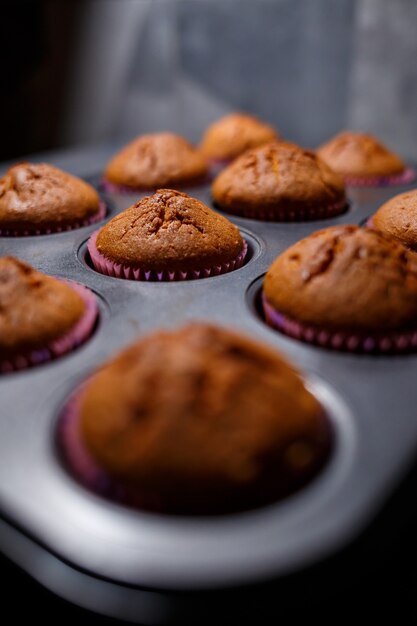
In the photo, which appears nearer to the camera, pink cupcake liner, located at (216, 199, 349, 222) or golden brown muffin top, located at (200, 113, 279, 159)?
pink cupcake liner, located at (216, 199, 349, 222)

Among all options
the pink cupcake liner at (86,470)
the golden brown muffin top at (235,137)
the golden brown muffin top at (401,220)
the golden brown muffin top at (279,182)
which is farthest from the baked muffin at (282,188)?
the pink cupcake liner at (86,470)

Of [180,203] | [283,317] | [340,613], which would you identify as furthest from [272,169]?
[340,613]

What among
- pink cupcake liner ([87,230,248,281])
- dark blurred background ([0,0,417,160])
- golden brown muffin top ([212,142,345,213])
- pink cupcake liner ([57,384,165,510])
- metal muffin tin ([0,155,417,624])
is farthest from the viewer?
dark blurred background ([0,0,417,160])

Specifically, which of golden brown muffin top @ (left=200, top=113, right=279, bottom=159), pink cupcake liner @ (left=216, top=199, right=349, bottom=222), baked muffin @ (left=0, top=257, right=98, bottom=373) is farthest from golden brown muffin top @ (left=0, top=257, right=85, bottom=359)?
golden brown muffin top @ (left=200, top=113, right=279, bottom=159)

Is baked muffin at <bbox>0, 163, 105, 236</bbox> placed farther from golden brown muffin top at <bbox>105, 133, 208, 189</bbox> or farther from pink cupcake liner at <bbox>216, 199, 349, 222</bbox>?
pink cupcake liner at <bbox>216, 199, 349, 222</bbox>

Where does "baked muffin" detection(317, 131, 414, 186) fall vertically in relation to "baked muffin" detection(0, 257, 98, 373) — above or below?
above

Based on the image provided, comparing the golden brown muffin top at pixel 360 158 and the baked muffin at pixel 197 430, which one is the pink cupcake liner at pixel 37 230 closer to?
the baked muffin at pixel 197 430
